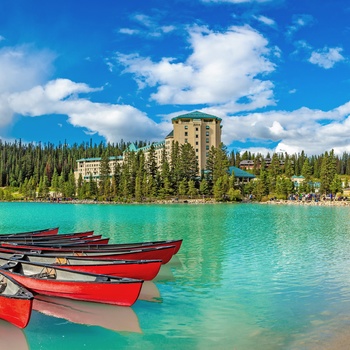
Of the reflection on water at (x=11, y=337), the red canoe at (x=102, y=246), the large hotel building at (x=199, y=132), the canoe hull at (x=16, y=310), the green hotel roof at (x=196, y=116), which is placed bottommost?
the reflection on water at (x=11, y=337)

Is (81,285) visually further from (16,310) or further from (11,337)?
(11,337)

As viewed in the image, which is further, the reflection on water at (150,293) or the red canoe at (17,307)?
the reflection on water at (150,293)

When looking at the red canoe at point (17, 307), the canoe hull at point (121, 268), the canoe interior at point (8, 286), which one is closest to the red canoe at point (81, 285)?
the canoe interior at point (8, 286)

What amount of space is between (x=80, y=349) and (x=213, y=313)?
13.6 ft

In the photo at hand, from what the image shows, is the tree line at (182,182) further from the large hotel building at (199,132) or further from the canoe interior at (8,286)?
the canoe interior at (8,286)

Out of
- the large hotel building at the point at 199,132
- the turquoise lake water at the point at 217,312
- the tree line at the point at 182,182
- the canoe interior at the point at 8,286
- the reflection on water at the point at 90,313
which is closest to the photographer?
the turquoise lake water at the point at 217,312

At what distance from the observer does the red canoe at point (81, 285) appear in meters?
11.0

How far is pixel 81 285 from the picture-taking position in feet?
37.1

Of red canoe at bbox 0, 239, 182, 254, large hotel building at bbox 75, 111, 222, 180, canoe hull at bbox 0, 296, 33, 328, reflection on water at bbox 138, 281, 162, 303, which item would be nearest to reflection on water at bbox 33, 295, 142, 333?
reflection on water at bbox 138, 281, 162, 303

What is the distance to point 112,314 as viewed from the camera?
444 inches

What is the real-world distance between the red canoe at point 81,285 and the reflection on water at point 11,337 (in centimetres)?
155

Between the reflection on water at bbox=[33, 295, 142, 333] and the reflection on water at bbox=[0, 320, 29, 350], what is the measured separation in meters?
1.33

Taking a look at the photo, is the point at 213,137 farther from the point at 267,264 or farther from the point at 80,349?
the point at 80,349

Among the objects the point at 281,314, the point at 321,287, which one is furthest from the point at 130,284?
the point at 321,287
